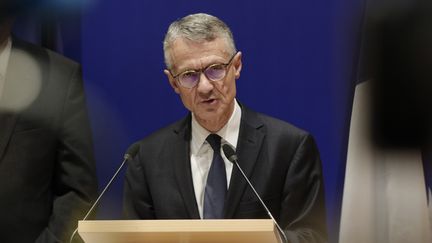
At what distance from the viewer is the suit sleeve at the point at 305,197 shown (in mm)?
2857

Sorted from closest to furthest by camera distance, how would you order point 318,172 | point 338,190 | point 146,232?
1. point 146,232
2. point 318,172
3. point 338,190

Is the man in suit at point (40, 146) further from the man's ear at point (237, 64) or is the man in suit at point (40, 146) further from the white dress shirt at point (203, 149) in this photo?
the man's ear at point (237, 64)

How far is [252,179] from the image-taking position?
9.61ft

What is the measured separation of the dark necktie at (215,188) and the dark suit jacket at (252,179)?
3 cm

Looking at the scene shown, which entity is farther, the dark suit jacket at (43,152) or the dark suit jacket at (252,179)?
the dark suit jacket at (43,152)

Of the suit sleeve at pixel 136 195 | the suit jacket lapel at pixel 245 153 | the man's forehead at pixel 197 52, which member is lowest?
the suit sleeve at pixel 136 195

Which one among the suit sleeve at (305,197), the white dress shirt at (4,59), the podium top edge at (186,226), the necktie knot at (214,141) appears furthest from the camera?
the white dress shirt at (4,59)

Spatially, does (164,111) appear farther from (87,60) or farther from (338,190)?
(338,190)

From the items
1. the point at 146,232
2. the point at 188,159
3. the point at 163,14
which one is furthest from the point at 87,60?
the point at 146,232

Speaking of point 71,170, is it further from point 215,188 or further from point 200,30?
point 200,30

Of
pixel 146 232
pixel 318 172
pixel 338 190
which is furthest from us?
pixel 338 190

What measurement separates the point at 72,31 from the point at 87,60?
0.44ft

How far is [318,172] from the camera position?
2.96 meters

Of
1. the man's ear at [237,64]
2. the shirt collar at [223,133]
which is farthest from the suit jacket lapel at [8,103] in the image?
the man's ear at [237,64]
